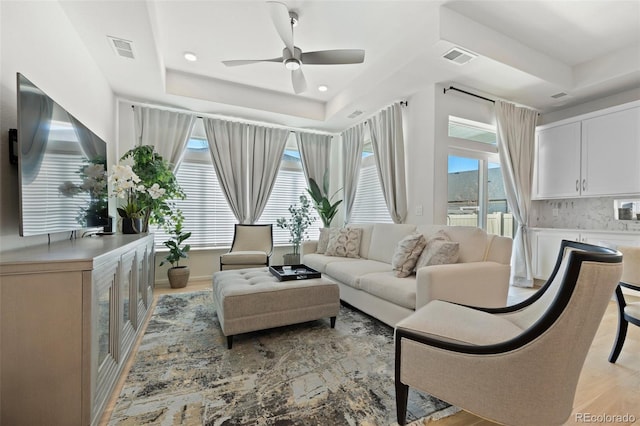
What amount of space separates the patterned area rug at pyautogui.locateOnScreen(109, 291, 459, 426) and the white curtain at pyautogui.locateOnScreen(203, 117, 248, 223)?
242cm

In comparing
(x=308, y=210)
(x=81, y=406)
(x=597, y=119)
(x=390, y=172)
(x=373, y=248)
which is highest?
(x=597, y=119)

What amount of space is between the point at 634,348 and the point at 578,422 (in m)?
1.38

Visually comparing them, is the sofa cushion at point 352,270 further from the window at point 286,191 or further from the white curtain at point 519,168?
the white curtain at point 519,168

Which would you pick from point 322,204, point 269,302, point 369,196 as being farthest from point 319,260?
point 369,196

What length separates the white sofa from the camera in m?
2.04

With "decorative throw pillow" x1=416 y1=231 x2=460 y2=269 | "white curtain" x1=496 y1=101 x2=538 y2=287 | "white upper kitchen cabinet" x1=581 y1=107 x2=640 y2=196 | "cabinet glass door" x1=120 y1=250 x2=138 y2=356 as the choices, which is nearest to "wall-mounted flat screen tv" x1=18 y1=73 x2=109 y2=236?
"cabinet glass door" x1=120 y1=250 x2=138 y2=356

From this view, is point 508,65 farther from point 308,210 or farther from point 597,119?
point 308,210

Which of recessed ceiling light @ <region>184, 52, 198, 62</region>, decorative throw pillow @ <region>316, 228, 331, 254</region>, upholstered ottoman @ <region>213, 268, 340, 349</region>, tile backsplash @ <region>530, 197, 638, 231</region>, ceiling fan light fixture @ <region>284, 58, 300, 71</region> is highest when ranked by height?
recessed ceiling light @ <region>184, 52, 198, 62</region>

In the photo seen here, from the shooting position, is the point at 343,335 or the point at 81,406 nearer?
the point at 81,406

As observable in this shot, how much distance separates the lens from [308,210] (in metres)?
5.36

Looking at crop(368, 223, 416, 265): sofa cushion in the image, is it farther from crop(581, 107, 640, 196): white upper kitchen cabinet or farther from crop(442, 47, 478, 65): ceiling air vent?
crop(581, 107, 640, 196): white upper kitchen cabinet

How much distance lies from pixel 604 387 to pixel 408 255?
1.44 meters

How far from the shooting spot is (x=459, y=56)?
2824 millimetres

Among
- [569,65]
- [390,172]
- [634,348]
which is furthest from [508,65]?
[634,348]
